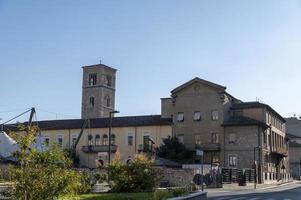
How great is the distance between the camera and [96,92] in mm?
102938

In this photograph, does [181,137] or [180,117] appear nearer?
[181,137]

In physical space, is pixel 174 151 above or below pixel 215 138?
below

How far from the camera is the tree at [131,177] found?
783 inches

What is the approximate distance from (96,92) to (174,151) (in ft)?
136

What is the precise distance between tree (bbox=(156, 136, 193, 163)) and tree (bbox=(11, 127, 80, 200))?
174 feet

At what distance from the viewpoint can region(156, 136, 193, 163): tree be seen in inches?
2564

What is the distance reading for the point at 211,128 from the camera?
68.1 m

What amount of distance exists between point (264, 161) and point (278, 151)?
11.0m

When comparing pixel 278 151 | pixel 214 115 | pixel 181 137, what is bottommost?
pixel 278 151

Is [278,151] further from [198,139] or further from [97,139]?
[97,139]

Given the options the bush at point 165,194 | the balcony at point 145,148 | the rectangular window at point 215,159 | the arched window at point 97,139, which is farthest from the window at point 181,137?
the bush at point 165,194

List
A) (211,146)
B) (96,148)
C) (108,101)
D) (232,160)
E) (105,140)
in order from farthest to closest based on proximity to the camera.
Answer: (108,101) → (105,140) → (96,148) → (211,146) → (232,160)

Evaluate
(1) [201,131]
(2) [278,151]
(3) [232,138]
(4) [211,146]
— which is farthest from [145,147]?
(2) [278,151]

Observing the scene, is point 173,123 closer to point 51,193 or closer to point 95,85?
point 95,85
